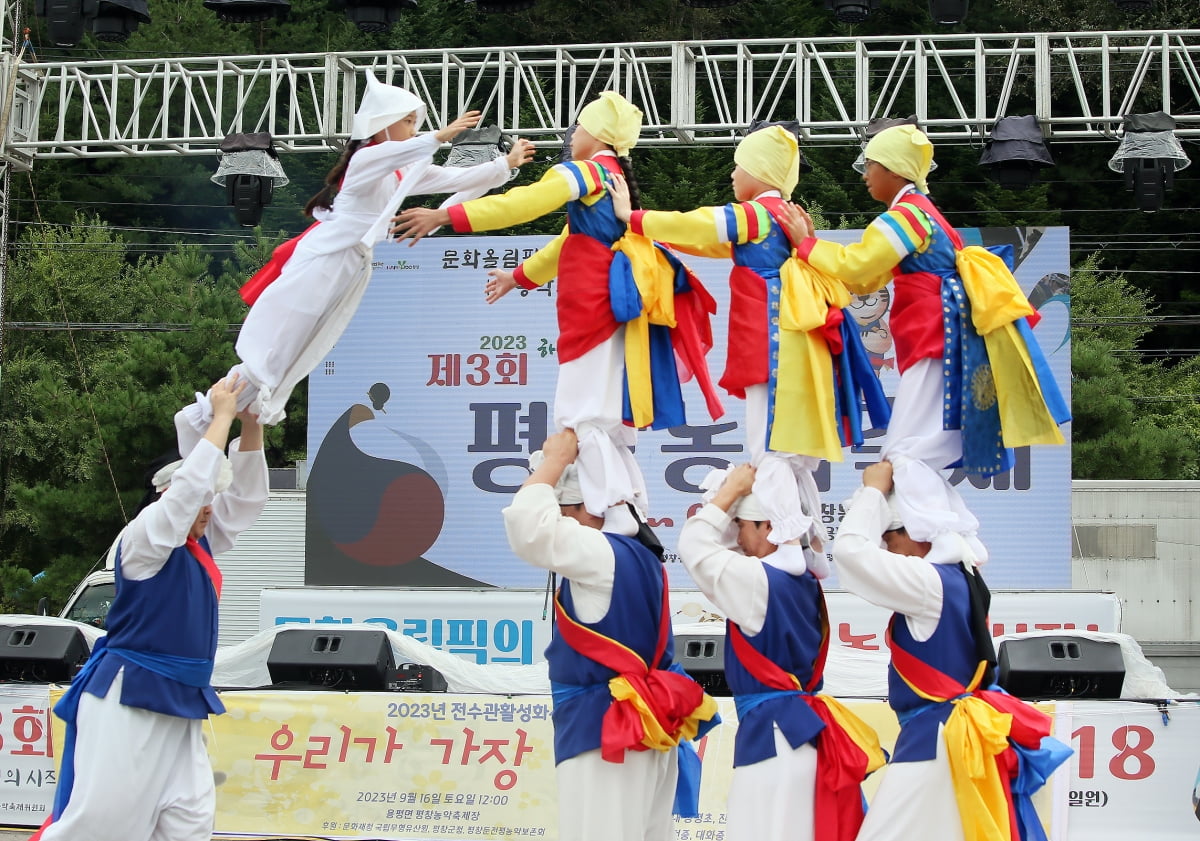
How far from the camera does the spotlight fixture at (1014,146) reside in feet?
31.7

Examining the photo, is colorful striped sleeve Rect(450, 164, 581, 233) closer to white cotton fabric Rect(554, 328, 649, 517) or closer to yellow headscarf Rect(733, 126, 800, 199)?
white cotton fabric Rect(554, 328, 649, 517)

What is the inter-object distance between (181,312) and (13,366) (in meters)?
2.75

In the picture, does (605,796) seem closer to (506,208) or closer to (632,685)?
(632,685)

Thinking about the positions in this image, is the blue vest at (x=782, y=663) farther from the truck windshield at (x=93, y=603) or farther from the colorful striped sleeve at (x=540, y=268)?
the truck windshield at (x=93, y=603)

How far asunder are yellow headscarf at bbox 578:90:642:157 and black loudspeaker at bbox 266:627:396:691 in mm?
3143

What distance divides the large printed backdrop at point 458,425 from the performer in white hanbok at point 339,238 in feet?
17.2

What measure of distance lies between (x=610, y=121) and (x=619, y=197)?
276 millimetres

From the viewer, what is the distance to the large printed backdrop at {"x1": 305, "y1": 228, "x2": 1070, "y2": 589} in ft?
32.8

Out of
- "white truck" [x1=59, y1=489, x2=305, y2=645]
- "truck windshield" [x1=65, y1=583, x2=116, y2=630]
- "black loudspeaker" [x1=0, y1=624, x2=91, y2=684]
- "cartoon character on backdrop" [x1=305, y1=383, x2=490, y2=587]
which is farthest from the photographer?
"white truck" [x1=59, y1=489, x2=305, y2=645]

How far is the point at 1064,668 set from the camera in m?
6.78

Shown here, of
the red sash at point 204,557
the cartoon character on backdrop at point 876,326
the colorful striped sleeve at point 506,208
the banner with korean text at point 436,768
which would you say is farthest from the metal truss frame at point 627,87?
the red sash at point 204,557

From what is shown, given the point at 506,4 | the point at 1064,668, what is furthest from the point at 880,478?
the point at 506,4

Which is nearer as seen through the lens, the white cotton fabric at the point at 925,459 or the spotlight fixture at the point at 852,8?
the white cotton fabric at the point at 925,459

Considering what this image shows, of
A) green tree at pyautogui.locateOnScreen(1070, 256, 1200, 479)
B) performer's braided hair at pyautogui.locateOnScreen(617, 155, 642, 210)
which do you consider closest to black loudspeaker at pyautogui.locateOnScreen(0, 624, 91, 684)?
performer's braided hair at pyautogui.locateOnScreen(617, 155, 642, 210)
